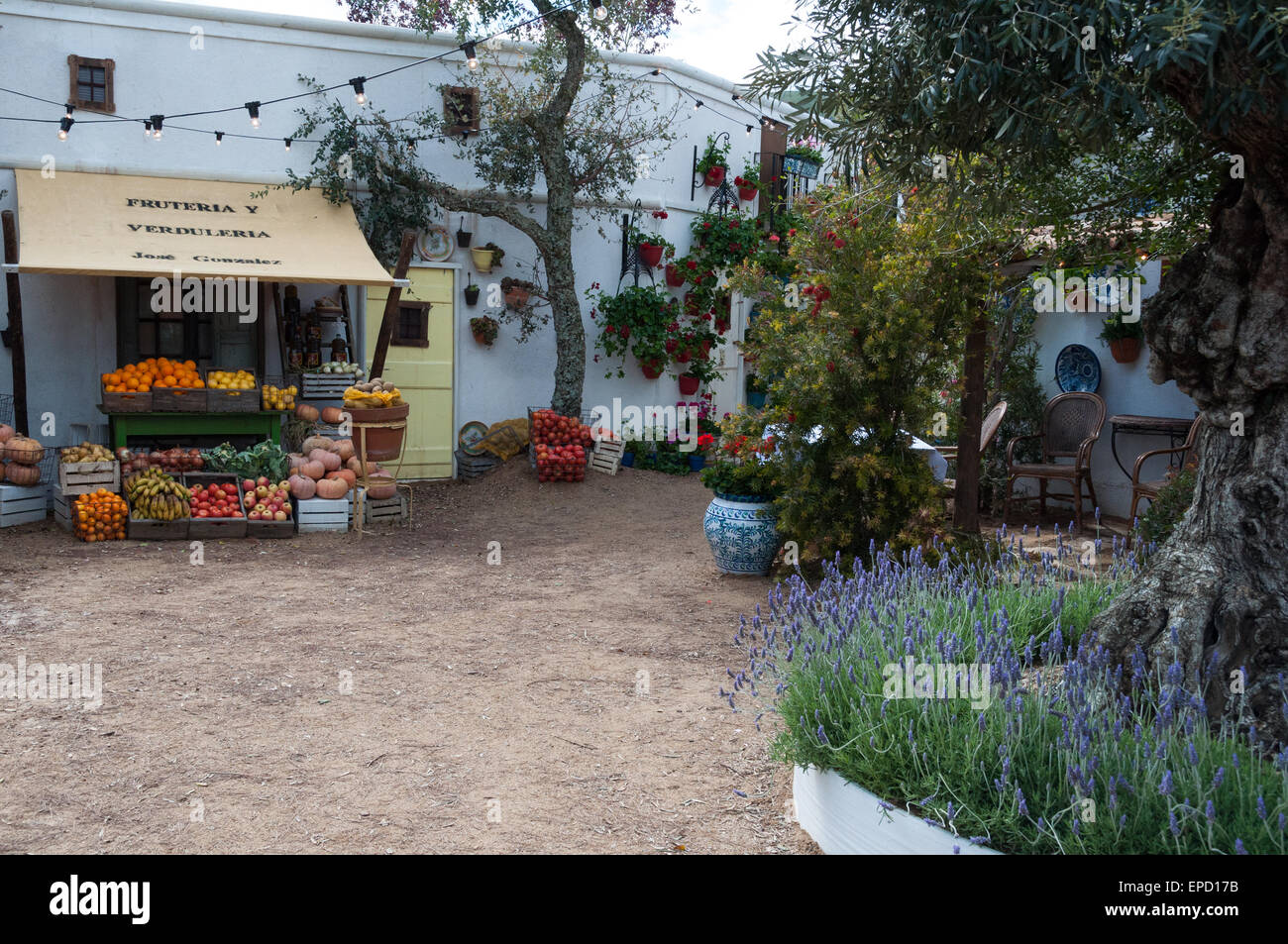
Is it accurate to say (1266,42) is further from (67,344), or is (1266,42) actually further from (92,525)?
(67,344)

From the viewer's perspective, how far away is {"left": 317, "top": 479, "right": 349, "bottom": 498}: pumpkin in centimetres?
888

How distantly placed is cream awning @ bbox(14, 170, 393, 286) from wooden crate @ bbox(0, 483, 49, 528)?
6.07ft

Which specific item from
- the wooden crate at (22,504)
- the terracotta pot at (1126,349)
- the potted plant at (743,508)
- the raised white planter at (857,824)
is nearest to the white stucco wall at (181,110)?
the wooden crate at (22,504)

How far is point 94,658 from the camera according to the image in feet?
17.1

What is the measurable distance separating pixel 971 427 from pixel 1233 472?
3.13m

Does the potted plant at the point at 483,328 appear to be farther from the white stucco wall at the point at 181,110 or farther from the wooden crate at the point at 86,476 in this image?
the wooden crate at the point at 86,476

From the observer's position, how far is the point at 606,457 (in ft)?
38.2

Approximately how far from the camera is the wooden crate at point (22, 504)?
8602mm

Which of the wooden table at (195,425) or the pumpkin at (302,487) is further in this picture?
the wooden table at (195,425)

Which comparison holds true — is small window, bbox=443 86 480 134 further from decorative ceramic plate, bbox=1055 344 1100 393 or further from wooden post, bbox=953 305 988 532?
wooden post, bbox=953 305 988 532

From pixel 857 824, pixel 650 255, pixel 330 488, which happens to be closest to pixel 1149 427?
pixel 650 255

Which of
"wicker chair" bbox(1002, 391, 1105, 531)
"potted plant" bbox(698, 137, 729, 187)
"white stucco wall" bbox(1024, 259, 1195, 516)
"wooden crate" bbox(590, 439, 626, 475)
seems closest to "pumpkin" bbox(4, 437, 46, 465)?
"wooden crate" bbox(590, 439, 626, 475)

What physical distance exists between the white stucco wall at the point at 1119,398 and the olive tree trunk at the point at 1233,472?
226 inches
